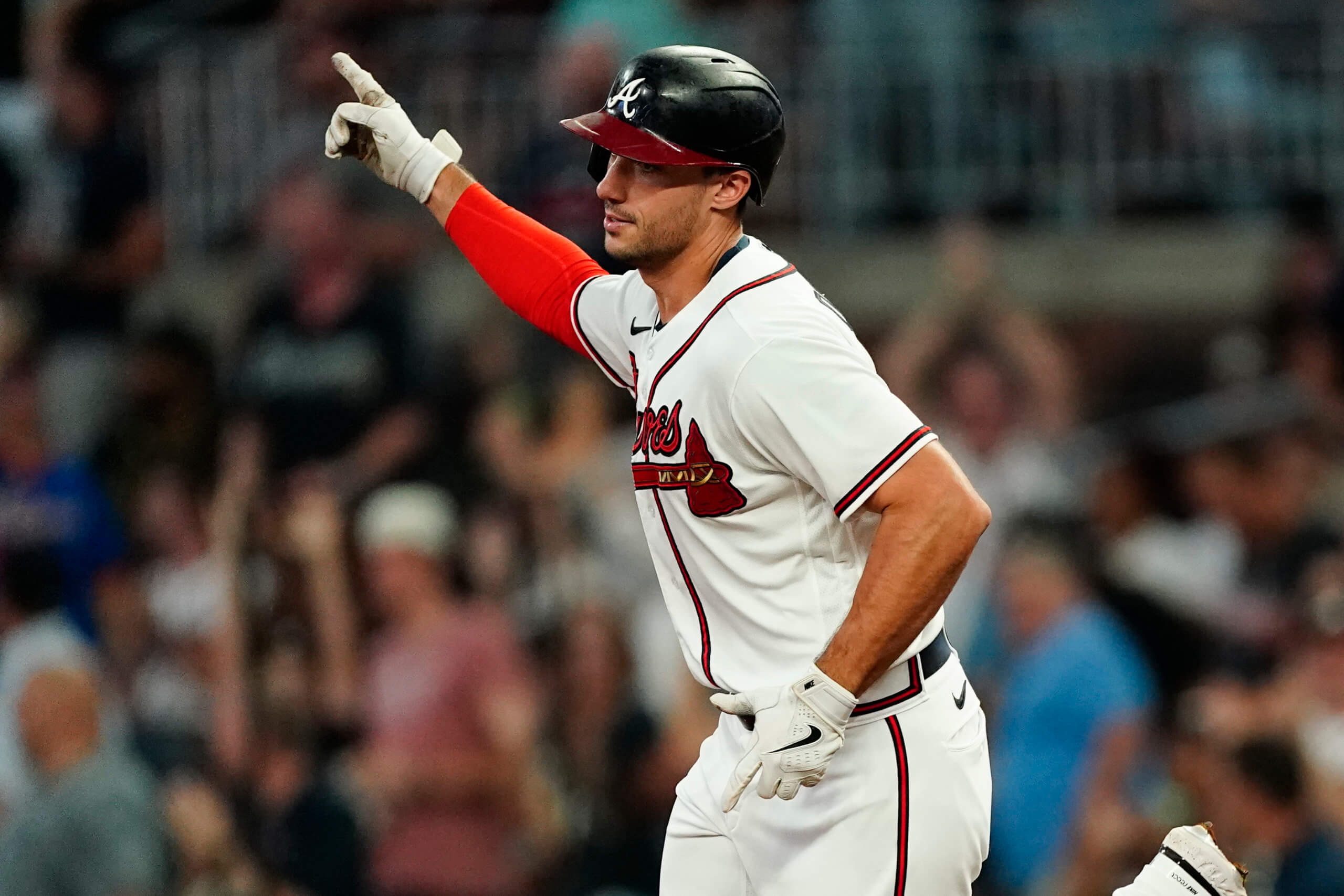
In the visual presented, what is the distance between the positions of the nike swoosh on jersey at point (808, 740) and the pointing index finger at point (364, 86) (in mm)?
1782

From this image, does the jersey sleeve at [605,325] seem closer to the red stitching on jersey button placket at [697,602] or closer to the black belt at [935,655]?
the red stitching on jersey button placket at [697,602]

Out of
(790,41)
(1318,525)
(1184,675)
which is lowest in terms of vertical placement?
(1184,675)

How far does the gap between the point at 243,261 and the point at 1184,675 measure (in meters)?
5.00

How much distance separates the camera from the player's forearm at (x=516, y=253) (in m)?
4.06

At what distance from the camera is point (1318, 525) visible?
7223mm

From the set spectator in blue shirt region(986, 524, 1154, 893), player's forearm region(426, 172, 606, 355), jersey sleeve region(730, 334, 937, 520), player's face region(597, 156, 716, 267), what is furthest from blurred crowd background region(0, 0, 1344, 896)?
player's face region(597, 156, 716, 267)

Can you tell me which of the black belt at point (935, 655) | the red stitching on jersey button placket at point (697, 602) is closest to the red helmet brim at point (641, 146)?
the red stitching on jersey button placket at point (697, 602)

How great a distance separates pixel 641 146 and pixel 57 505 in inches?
224

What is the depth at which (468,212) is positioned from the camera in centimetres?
418

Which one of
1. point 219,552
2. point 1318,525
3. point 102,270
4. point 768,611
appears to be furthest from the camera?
point 102,270

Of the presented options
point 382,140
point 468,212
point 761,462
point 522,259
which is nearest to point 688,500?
point 761,462

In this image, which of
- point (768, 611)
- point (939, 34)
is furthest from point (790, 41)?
point (768, 611)

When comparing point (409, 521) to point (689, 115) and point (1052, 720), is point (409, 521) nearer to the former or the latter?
point (1052, 720)

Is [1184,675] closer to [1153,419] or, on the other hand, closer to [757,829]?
[1153,419]
